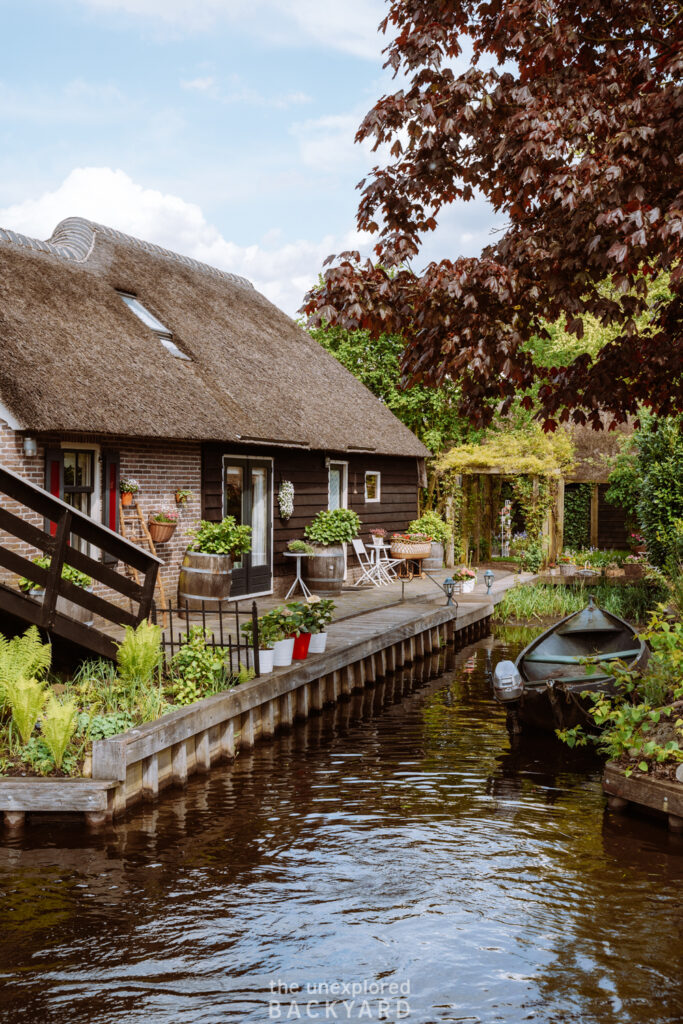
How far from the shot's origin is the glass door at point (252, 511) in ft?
51.4

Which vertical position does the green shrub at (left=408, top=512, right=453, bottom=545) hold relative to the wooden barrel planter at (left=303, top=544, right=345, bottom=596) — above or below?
above

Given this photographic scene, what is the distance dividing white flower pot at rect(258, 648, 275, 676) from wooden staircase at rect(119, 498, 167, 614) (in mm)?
3258

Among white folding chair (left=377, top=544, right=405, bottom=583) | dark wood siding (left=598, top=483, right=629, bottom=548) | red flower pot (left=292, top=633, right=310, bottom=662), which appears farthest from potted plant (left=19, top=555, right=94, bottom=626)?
A: dark wood siding (left=598, top=483, right=629, bottom=548)

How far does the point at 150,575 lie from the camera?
927cm

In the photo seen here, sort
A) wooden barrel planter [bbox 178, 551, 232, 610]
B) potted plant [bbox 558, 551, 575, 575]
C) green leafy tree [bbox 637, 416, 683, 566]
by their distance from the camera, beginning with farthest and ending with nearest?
potted plant [bbox 558, 551, 575, 575]
green leafy tree [bbox 637, 416, 683, 566]
wooden barrel planter [bbox 178, 551, 232, 610]

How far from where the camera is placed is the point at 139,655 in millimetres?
8633

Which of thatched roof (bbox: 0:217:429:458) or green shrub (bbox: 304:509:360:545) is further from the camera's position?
green shrub (bbox: 304:509:360:545)

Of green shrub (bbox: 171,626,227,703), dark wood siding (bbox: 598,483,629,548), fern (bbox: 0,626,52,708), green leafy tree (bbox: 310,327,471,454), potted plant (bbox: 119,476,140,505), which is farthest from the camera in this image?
dark wood siding (bbox: 598,483,629,548)

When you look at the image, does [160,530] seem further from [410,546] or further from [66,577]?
[410,546]

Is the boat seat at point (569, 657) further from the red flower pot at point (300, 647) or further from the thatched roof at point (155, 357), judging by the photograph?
the thatched roof at point (155, 357)

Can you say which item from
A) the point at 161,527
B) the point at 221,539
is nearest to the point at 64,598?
the point at 161,527

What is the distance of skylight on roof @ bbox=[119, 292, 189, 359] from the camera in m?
15.3

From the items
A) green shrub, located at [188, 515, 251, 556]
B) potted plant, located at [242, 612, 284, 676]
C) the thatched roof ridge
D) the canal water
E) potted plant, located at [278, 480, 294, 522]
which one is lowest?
the canal water

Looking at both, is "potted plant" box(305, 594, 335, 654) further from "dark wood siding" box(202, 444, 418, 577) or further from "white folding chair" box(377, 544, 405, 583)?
"white folding chair" box(377, 544, 405, 583)
